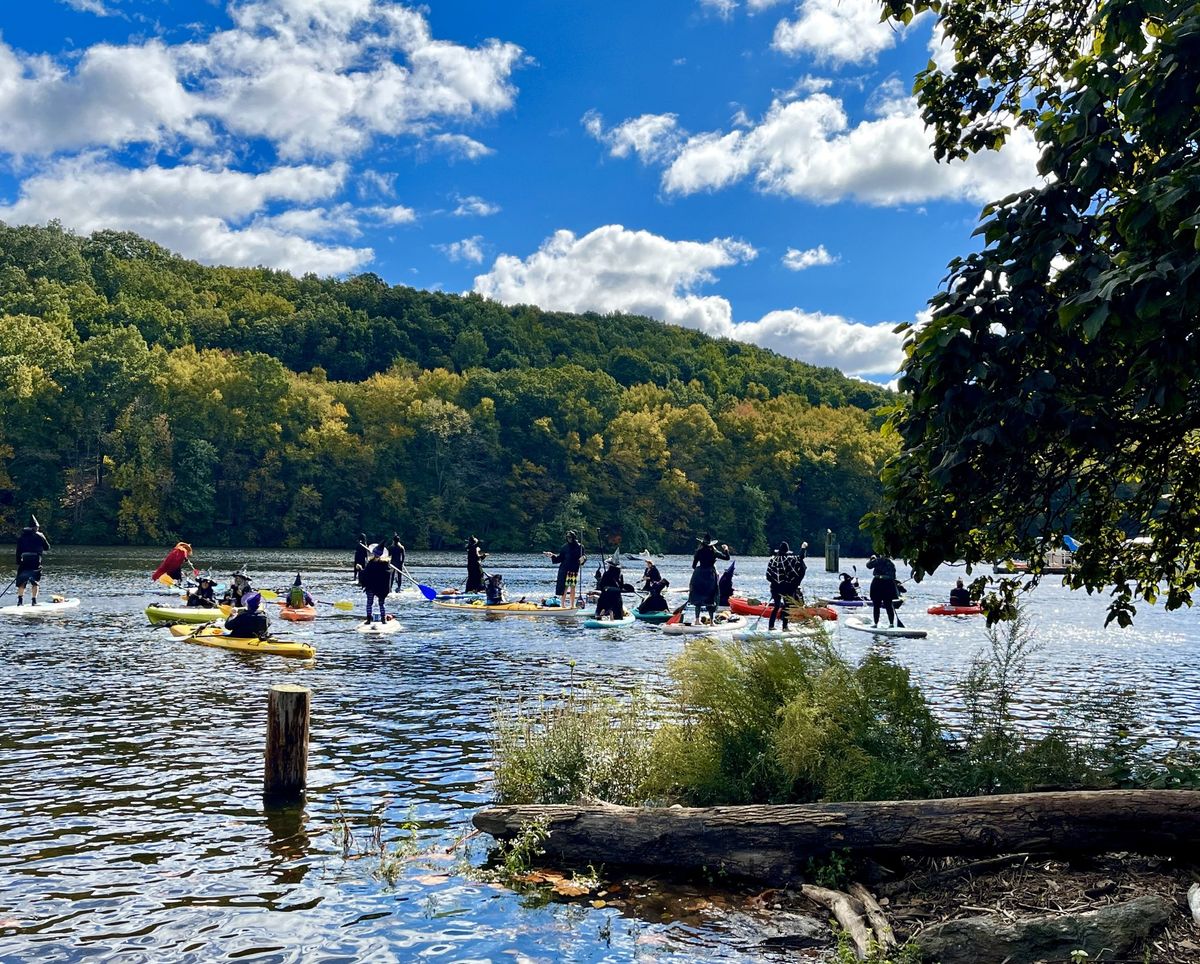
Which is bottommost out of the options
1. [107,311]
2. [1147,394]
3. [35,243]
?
[1147,394]

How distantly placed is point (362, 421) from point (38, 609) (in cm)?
7488

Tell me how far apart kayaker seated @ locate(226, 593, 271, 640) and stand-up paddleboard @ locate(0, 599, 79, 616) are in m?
9.18

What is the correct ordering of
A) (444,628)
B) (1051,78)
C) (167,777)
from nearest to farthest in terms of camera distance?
(1051,78), (167,777), (444,628)

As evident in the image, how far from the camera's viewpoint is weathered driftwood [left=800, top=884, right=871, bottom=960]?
19.5 ft

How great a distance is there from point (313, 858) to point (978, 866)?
16.4 ft

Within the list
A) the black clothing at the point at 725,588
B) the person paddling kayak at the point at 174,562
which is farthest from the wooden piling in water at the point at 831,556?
the person paddling kayak at the point at 174,562

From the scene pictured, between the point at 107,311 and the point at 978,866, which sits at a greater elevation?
the point at 107,311

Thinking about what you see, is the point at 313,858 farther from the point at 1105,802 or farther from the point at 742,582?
the point at 742,582

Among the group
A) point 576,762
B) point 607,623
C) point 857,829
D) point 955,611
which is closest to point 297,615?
point 607,623

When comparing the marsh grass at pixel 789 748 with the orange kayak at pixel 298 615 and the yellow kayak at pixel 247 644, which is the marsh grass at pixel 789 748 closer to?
the yellow kayak at pixel 247 644

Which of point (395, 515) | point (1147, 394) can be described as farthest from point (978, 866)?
point (395, 515)

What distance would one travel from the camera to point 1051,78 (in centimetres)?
887

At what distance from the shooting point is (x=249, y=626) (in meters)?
20.3

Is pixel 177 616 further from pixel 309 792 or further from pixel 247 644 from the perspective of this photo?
pixel 309 792
